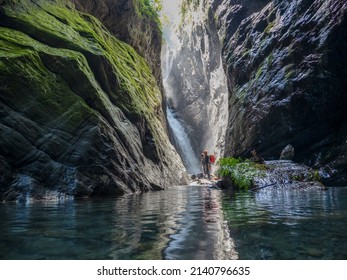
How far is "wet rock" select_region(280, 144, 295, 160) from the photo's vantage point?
1392cm

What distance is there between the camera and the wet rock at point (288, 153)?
13.9 metres

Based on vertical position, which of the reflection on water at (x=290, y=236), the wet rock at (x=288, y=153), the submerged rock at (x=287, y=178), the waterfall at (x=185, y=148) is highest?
the waterfall at (x=185, y=148)

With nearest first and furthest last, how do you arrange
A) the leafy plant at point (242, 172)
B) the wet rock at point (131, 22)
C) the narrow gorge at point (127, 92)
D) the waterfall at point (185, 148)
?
1. the narrow gorge at point (127, 92)
2. the leafy plant at point (242, 172)
3. the wet rock at point (131, 22)
4. the waterfall at point (185, 148)

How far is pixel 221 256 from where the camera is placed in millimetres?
2162

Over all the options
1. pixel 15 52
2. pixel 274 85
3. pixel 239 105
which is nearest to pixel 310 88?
pixel 274 85

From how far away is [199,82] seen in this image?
4266 cm

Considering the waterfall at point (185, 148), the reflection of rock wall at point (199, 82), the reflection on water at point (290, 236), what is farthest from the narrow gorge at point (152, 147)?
the waterfall at point (185, 148)

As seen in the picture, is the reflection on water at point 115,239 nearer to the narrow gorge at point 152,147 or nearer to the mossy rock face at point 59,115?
the narrow gorge at point 152,147

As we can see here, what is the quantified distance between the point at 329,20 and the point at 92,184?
1354 centimetres

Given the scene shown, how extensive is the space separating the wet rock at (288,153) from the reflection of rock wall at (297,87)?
396 millimetres

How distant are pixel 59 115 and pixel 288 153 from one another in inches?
417

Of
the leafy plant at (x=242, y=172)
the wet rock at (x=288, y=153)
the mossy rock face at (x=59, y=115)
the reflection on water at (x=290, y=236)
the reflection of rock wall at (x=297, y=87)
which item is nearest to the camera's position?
the reflection on water at (x=290, y=236)

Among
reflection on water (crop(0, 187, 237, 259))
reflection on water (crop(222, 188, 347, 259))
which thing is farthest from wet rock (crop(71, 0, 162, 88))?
reflection on water (crop(222, 188, 347, 259))

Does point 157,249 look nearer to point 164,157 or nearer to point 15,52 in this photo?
point 15,52
